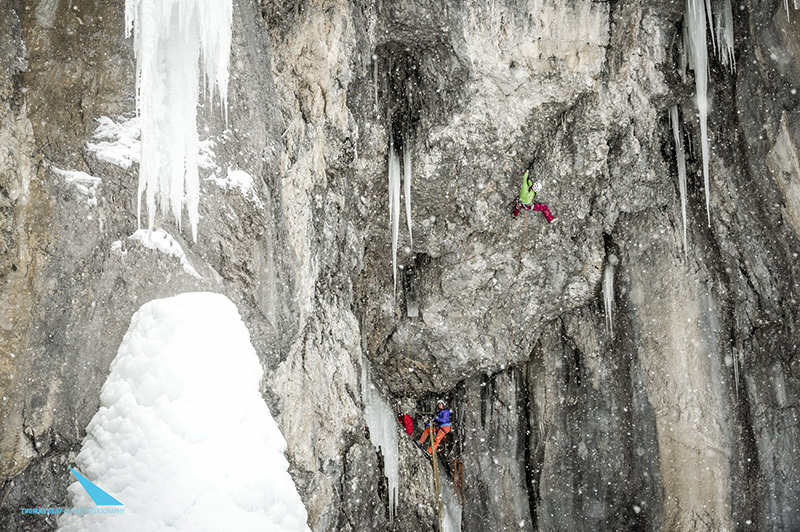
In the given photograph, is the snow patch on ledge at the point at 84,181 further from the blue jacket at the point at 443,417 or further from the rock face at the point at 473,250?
the blue jacket at the point at 443,417

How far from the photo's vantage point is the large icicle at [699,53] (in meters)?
7.08

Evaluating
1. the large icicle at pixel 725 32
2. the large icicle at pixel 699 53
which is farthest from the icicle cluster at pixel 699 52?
the large icicle at pixel 725 32

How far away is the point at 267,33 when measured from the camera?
634 centimetres

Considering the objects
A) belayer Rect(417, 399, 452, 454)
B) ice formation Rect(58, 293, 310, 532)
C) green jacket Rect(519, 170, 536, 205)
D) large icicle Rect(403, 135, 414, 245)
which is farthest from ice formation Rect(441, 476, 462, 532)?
ice formation Rect(58, 293, 310, 532)

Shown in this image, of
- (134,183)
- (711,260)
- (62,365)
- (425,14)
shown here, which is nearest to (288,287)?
(134,183)

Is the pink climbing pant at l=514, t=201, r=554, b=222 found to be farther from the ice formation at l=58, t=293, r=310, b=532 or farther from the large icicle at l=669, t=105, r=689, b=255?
the ice formation at l=58, t=293, r=310, b=532

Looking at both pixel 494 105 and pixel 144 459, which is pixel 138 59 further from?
pixel 494 105

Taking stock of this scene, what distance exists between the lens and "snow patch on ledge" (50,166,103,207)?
461 centimetres

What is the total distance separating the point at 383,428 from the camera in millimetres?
9297

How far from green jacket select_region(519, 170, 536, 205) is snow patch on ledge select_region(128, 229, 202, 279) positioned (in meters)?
4.62

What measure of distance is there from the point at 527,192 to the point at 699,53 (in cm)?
260

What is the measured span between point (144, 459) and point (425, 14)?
586cm

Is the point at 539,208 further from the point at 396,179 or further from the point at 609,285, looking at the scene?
the point at 396,179

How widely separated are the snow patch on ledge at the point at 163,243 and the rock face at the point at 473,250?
67mm
